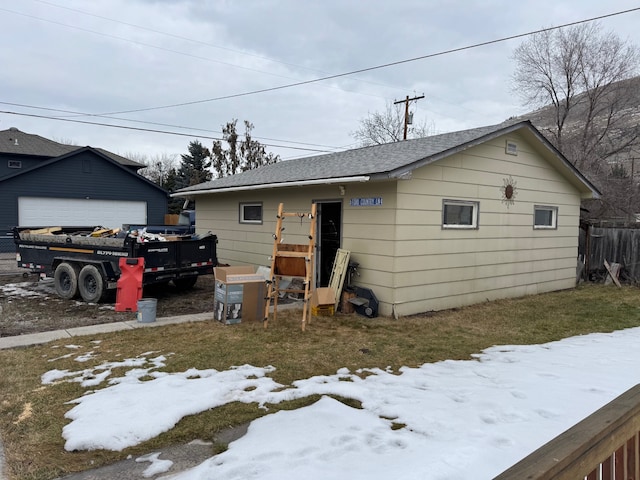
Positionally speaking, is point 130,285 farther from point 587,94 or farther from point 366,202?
point 587,94

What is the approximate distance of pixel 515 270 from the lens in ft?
32.8

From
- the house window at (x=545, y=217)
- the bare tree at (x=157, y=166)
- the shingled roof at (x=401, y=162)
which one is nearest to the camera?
the shingled roof at (x=401, y=162)

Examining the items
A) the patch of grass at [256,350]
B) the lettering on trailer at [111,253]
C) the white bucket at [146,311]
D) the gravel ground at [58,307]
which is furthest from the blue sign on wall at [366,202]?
the lettering on trailer at [111,253]

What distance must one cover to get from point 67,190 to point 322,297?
17.3m

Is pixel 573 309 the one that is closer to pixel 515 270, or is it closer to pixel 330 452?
pixel 515 270

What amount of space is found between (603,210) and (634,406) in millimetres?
19966

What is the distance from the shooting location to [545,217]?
10.9m

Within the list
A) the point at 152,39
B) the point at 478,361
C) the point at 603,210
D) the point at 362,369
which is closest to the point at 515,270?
the point at 478,361

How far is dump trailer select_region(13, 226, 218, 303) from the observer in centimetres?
816

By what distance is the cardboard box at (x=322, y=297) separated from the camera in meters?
7.61

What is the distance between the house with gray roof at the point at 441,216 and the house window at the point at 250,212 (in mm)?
34

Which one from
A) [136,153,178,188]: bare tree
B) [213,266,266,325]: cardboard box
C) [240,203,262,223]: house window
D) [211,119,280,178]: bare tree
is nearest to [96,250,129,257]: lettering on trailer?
[213,266,266,325]: cardboard box

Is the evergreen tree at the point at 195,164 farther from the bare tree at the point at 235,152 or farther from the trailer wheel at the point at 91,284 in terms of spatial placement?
the trailer wheel at the point at 91,284

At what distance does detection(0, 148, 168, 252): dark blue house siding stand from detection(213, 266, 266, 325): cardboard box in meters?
16.1
